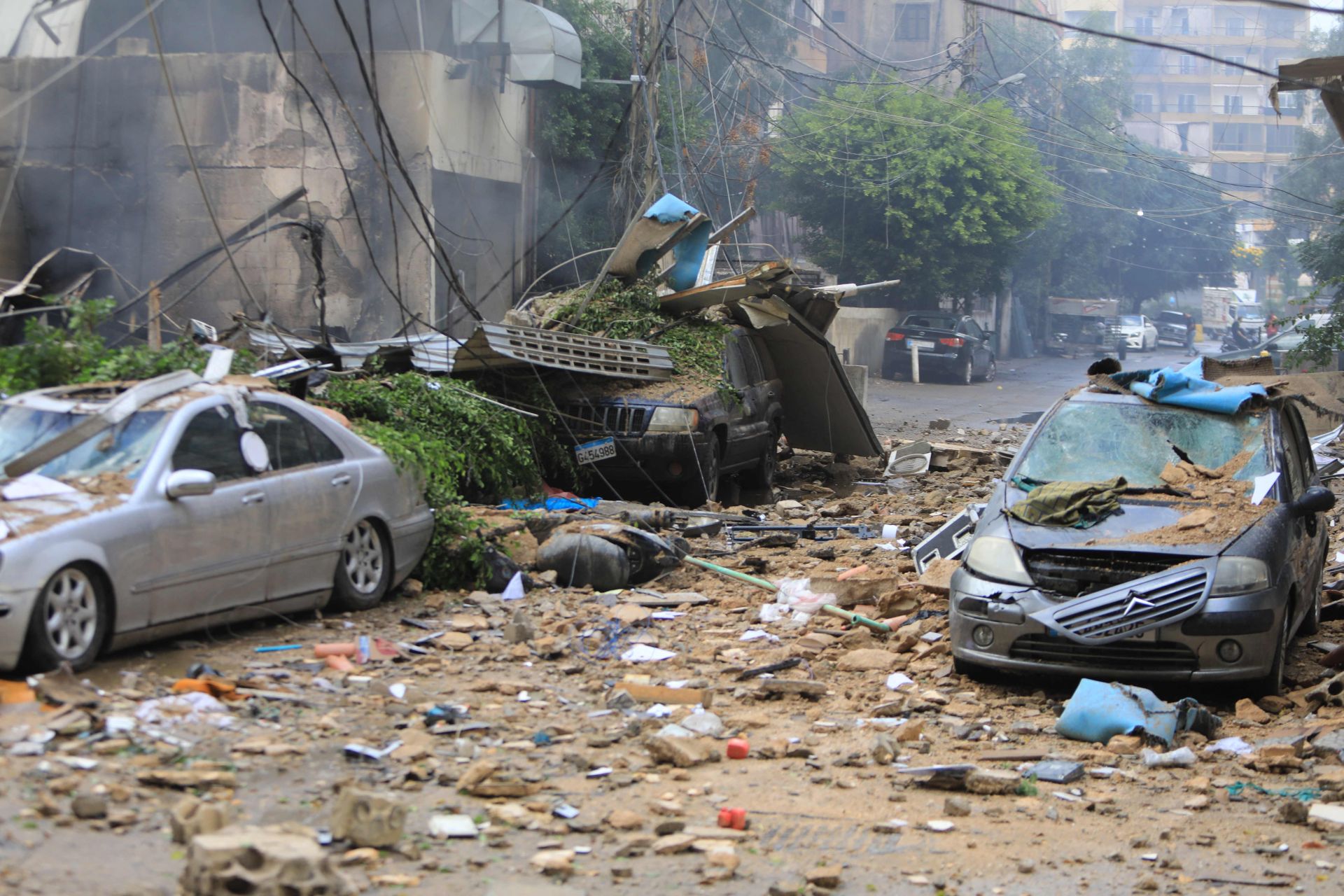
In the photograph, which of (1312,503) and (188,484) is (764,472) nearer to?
(1312,503)

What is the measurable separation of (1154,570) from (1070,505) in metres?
0.64

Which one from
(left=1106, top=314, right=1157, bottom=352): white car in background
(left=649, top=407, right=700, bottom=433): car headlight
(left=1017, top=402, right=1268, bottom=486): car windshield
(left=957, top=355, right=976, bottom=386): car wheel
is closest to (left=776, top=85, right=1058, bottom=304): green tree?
(left=957, top=355, right=976, bottom=386): car wheel

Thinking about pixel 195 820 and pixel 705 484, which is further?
pixel 705 484

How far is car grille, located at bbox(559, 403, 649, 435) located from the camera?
40.5ft

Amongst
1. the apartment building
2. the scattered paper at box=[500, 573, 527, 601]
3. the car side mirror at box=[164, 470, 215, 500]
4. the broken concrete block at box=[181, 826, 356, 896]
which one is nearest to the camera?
the broken concrete block at box=[181, 826, 356, 896]

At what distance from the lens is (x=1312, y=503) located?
24.5ft

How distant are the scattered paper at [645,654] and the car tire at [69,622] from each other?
9.04 feet

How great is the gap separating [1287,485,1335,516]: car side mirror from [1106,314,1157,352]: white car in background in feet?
147

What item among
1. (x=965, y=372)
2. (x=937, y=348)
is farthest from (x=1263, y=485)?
(x=965, y=372)

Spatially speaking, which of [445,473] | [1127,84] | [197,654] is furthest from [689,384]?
[1127,84]

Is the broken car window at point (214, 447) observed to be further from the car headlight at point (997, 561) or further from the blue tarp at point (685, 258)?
the blue tarp at point (685, 258)

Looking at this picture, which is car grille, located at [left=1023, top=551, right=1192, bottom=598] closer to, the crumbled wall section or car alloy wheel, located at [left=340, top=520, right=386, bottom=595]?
car alloy wheel, located at [left=340, top=520, right=386, bottom=595]

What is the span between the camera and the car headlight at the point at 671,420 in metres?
12.3

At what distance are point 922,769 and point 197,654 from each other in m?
3.55
